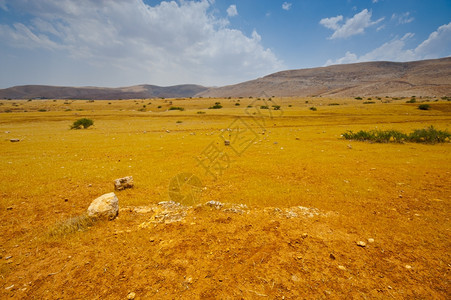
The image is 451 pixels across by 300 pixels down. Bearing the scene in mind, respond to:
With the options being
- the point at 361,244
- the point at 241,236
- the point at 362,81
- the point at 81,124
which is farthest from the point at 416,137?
the point at 362,81

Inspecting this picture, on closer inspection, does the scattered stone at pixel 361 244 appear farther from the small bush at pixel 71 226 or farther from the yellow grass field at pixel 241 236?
the small bush at pixel 71 226

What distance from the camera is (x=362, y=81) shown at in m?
106

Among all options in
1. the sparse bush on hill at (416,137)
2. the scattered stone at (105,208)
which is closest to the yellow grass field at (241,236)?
the scattered stone at (105,208)

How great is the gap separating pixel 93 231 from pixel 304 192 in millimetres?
5310

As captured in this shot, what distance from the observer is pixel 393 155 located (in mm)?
8758

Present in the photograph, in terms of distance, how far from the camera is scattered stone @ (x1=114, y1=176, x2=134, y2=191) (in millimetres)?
5473

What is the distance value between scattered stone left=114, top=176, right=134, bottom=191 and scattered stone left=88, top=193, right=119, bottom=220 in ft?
4.21

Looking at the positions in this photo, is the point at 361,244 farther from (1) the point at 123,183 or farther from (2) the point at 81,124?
(2) the point at 81,124

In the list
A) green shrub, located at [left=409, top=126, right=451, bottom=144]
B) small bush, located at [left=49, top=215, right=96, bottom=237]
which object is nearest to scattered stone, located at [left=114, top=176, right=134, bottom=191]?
small bush, located at [left=49, top=215, right=96, bottom=237]

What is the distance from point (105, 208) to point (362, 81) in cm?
13752

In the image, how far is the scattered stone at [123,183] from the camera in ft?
18.0

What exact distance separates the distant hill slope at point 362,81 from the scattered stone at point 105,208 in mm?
82646

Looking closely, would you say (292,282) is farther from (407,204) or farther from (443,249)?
(407,204)

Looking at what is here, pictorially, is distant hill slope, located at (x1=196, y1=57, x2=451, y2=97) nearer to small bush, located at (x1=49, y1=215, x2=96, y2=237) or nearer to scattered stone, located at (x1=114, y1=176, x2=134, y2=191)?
Answer: scattered stone, located at (x1=114, y1=176, x2=134, y2=191)
